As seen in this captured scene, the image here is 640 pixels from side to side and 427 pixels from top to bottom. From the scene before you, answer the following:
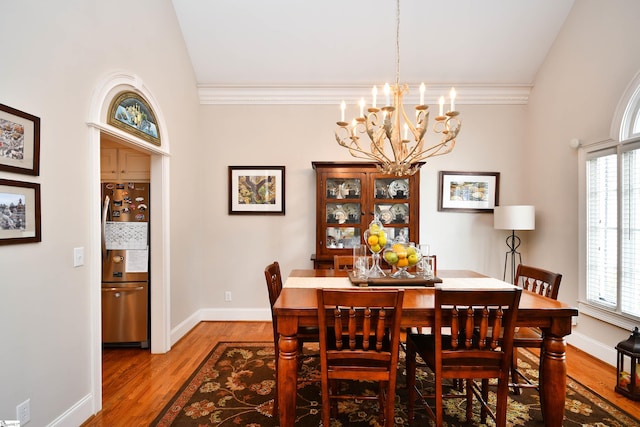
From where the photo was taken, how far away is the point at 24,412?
1.80 metres

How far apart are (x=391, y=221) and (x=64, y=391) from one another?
10.3 ft

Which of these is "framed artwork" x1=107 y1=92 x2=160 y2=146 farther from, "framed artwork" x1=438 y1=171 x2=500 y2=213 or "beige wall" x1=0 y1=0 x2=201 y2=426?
"framed artwork" x1=438 y1=171 x2=500 y2=213

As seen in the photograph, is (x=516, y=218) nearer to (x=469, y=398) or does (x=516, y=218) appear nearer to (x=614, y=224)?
(x=614, y=224)

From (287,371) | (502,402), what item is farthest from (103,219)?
(502,402)

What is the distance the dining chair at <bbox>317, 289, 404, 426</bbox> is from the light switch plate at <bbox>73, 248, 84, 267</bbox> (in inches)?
62.7

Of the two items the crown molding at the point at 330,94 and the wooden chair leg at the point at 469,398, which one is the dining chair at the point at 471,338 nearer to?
the wooden chair leg at the point at 469,398

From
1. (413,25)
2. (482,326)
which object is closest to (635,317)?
(482,326)

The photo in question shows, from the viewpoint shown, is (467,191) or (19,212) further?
(467,191)

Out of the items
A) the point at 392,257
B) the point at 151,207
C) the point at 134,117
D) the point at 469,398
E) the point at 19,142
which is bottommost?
the point at 469,398

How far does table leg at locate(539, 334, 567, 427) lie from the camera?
6.37 feet

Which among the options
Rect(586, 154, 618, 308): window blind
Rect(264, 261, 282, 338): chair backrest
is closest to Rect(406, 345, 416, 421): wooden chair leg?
Rect(264, 261, 282, 338): chair backrest

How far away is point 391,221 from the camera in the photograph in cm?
391

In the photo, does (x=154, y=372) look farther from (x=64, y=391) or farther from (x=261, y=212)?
(x=261, y=212)

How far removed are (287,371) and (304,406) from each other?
2.24 ft
